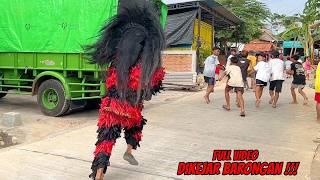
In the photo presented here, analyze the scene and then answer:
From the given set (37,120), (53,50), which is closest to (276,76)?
(53,50)

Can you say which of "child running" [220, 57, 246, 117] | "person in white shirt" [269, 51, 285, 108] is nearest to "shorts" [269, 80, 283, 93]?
"person in white shirt" [269, 51, 285, 108]

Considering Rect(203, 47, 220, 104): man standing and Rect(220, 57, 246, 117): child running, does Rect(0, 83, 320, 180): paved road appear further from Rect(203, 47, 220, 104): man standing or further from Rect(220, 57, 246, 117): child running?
Rect(203, 47, 220, 104): man standing

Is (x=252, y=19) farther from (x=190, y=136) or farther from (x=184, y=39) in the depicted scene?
(x=190, y=136)

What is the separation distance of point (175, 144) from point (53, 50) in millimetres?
3973

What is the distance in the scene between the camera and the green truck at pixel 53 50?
8.61 metres

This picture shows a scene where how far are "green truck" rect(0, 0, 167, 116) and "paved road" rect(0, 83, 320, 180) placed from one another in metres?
1.42

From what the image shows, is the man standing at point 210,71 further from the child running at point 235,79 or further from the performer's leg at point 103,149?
the performer's leg at point 103,149

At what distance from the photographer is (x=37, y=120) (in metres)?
8.54

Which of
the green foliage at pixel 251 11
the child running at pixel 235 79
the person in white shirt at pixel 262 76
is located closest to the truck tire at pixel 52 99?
the child running at pixel 235 79

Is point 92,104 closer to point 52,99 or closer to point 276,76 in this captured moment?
point 52,99

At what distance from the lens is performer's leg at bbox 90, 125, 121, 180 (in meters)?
4.04

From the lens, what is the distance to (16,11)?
9547mm

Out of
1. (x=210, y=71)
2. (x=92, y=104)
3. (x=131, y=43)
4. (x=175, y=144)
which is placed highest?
(x=131, y=43)

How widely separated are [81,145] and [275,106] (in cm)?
645
